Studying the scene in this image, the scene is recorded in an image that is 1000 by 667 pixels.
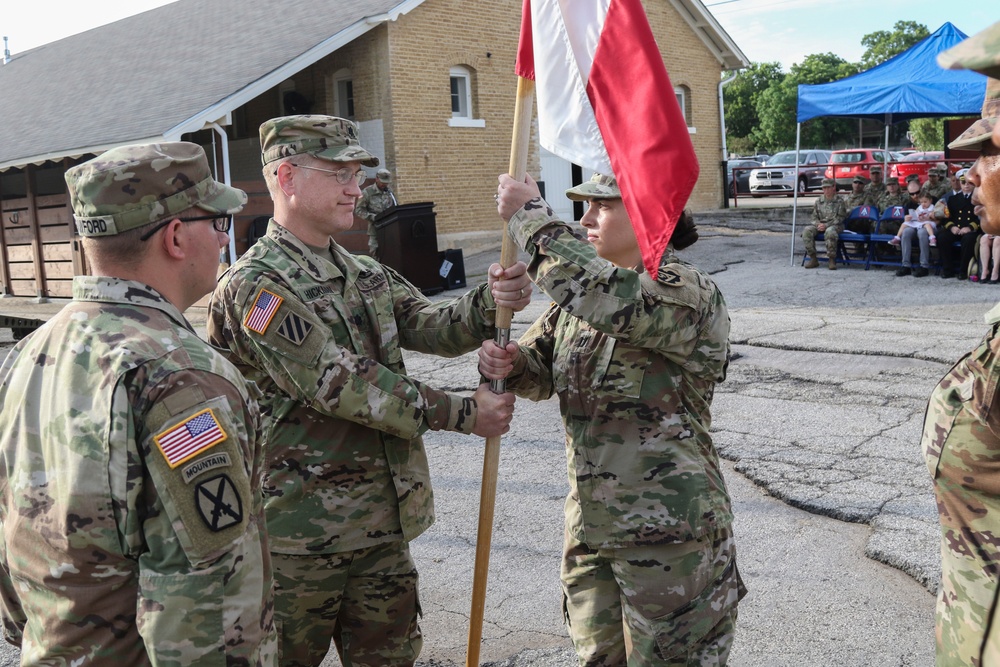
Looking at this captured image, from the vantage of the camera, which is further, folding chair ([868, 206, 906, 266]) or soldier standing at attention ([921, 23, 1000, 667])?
folding chair ([868, 206, 906, 266])

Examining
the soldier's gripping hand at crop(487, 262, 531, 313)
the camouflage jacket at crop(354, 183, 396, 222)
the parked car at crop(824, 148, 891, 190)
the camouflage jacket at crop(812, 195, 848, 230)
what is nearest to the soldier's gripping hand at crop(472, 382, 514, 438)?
the soldier's gripping hand at crop(487, 262, 531, 313)

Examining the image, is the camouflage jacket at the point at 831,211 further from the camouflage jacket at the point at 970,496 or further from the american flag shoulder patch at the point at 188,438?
the american flag shoulder patch at the point at 188,438

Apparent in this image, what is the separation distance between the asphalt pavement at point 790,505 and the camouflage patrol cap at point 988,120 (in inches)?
97.0

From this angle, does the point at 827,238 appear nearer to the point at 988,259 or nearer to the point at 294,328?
the point at 988,259

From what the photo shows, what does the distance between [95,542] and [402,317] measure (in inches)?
67.6

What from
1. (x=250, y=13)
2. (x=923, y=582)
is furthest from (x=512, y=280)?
(x=250, y=13)

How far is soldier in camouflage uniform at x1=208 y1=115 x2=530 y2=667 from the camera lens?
2.96 m

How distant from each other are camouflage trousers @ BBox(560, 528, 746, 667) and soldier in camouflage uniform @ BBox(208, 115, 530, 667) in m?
0.61

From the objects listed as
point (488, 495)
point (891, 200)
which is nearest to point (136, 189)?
point (488, 495)

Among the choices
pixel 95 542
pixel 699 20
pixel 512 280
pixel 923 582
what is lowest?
pixel 923 582

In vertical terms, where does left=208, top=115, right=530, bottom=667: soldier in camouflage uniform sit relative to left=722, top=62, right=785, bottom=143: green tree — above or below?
below

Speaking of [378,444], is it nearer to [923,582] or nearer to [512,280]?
[512,280]

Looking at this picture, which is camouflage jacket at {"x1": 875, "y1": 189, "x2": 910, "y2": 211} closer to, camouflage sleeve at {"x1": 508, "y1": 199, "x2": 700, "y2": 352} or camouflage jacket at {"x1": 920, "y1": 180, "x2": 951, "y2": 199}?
camouflage jacket at {"x1": 920, "y1": 180, "x2": 951, "y2": 199}

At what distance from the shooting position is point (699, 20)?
81.1ft
